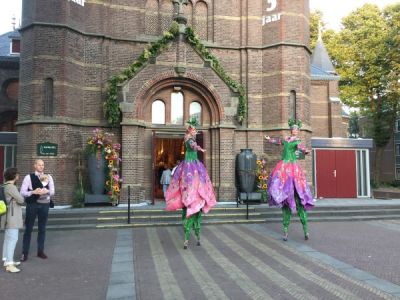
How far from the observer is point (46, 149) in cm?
1338

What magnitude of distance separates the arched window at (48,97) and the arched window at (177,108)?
461 cm

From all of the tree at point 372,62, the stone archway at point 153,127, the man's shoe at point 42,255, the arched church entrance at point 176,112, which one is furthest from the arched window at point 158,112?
the tree at point 372,62

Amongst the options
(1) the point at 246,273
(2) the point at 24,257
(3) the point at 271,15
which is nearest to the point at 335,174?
(3) the point at 271,15

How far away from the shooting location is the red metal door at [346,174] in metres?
18.3

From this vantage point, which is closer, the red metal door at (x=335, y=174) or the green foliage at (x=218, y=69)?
the green foliage at (x=218, y=69)

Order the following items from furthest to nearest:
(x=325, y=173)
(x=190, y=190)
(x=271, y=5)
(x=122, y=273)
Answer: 1. (x=325, y=173)
2. (x=271, y=5)
3. (x=190, y=190)
4. (x=122, y=273)

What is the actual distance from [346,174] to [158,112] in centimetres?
957

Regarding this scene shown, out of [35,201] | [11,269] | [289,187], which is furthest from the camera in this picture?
[289,187]

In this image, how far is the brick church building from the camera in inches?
540

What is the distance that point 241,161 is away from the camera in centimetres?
1504

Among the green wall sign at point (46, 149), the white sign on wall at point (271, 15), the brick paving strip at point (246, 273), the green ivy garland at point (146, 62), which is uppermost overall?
the white sign on wall at point (271, 15)

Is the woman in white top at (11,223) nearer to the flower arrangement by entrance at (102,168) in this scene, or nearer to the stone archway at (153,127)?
the flower arrangement by entrance at (102,168)

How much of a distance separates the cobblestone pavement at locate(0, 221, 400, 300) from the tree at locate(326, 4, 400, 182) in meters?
22.0

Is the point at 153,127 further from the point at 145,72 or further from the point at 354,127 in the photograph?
the point at 354,127
